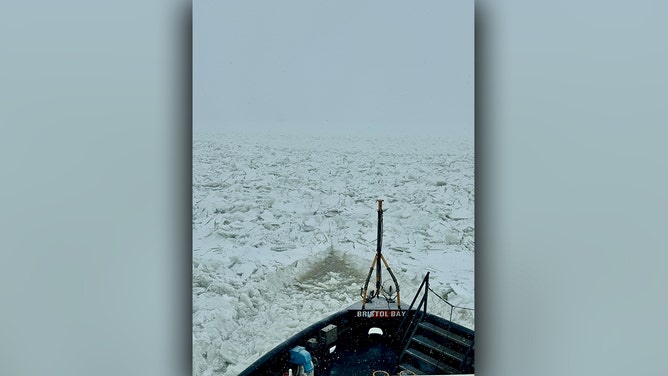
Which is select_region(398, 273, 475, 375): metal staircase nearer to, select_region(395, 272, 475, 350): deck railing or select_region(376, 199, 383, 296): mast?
select_region(395, 272, 475, 350): deck railing

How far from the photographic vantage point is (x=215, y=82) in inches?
72.4

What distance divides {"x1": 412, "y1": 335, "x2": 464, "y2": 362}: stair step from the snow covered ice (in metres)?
0.10

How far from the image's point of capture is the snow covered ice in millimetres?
1835

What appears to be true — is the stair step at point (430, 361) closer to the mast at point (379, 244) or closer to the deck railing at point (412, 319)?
the deck railing at point (412, 319)

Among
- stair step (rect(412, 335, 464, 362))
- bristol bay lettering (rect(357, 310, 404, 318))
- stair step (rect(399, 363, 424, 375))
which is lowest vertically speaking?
stair step (rect(399, 363, 424, 375))

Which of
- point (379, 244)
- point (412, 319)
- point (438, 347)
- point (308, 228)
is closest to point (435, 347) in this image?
point (438, 347)

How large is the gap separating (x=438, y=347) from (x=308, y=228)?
584mm

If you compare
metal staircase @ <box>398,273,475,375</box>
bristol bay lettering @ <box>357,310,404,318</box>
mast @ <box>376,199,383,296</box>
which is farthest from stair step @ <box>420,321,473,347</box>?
mast @ <box>376,199,383,296</box>

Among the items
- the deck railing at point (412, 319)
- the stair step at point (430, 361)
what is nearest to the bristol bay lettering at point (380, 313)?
the deck railing at point (412, 319)

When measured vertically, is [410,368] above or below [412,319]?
below

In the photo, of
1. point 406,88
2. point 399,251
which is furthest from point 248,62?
point 399,251

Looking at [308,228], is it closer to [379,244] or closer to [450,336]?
[379,244]

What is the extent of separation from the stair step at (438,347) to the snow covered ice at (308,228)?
0.34ft

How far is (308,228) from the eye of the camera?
1885mm
